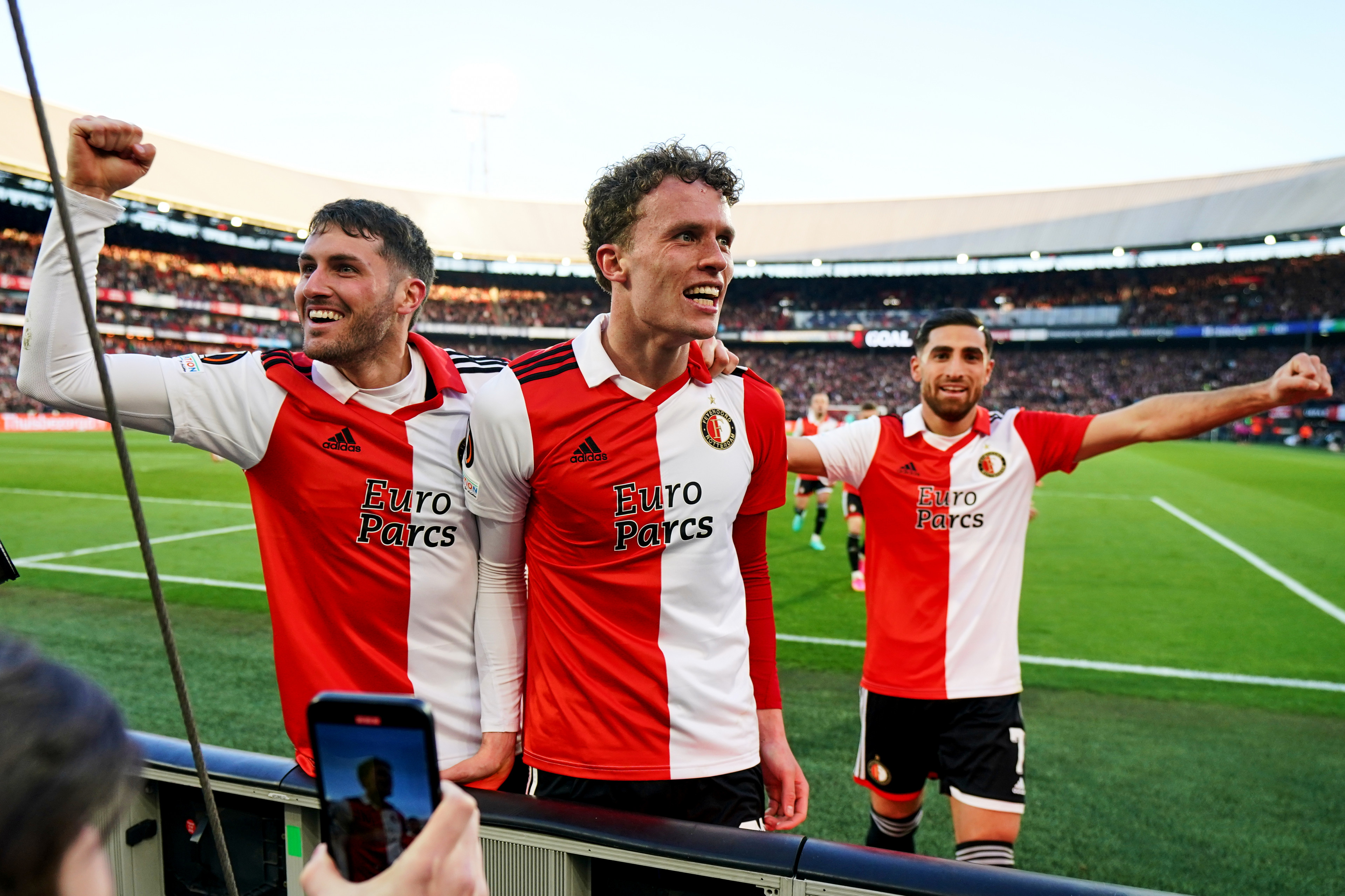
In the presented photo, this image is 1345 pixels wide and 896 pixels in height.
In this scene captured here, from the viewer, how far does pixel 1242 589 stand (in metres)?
9.33

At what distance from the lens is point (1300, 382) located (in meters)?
2.48

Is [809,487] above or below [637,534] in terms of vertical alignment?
below

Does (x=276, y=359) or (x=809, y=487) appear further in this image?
(x=809, y=487)

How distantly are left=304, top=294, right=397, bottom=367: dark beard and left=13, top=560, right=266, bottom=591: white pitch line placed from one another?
281 inches

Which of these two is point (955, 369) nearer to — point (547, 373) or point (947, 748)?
point (947, 748)

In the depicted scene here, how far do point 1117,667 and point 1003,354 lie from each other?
166 ft

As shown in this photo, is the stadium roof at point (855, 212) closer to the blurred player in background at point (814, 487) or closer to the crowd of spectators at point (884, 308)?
the crowd of spectators at point (884, 308)

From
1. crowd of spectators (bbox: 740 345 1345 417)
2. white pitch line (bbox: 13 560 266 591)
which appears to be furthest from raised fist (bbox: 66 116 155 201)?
crowd of spectators (bbox: 740 345 1345 417)

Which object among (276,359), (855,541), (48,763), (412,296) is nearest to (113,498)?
(855,541)

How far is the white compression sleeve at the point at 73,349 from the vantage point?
1.74 m

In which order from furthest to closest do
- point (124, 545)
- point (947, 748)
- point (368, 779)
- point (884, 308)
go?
1. point (884, 308)
2. point (124, 545)
3. point (947, 748)
4. point (368, 779)

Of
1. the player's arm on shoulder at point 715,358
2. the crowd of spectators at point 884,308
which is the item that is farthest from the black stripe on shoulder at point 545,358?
the crowd of spectators at point 884,308

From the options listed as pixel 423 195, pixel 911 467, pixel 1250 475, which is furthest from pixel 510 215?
pixel 911 467

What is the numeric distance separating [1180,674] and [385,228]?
6.69 m
